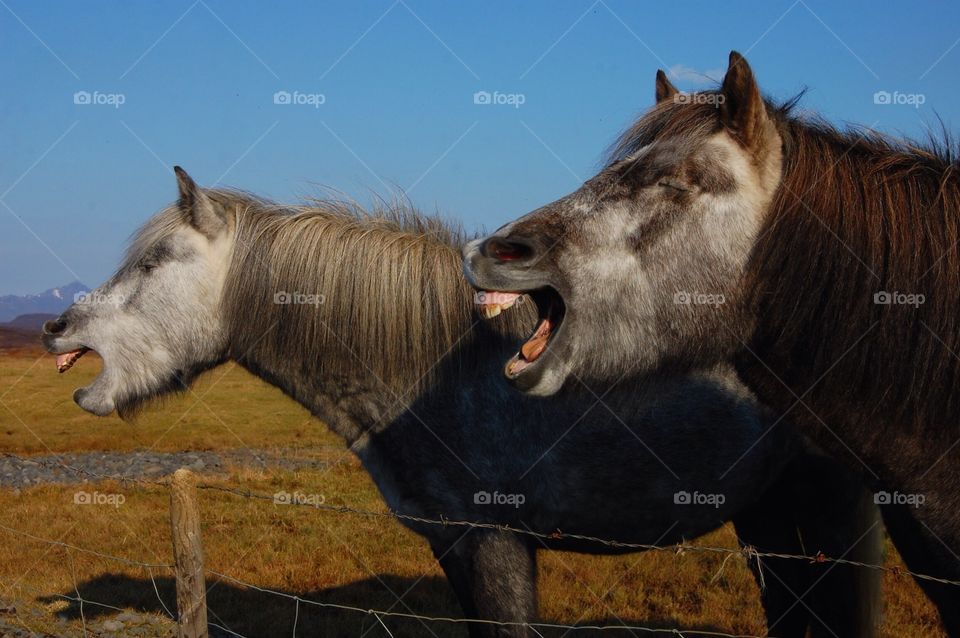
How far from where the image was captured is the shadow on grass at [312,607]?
6555 millimetres

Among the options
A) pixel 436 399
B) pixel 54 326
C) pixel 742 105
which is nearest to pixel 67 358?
pixel 54 326

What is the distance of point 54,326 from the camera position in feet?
15.6

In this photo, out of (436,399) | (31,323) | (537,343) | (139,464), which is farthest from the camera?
(31,323)

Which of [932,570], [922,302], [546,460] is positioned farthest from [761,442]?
[922,302]

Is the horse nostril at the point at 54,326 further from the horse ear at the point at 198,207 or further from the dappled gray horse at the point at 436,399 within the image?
the horse ear at the point at 198,207

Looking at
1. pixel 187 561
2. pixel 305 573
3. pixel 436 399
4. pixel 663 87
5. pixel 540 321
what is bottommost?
pixel 305 573

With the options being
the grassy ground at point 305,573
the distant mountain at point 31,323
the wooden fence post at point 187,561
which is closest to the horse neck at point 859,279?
the wooden fence post at point 187,561

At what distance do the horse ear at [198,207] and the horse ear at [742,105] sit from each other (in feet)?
10.3

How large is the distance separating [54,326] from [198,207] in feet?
3.56

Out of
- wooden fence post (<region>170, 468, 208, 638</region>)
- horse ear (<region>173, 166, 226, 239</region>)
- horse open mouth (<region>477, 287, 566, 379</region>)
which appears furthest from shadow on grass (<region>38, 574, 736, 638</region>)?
horse open mouth (<region>477, 287, 566, 379</region>)

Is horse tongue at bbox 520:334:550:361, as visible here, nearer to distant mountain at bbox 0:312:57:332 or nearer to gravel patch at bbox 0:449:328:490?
distant mountain at bbox 0:312:57:332

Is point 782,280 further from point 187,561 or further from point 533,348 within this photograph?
point 187,561

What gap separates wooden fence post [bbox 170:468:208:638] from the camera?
12.3ft

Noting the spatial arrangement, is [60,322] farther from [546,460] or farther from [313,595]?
[313,595]
